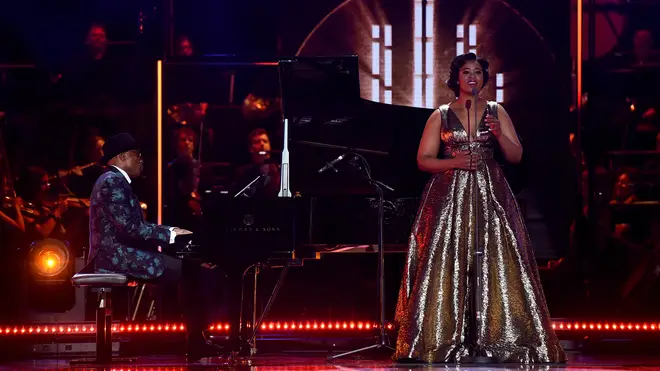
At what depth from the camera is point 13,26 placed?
9523 millimetres

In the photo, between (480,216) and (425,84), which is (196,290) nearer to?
(480,216)

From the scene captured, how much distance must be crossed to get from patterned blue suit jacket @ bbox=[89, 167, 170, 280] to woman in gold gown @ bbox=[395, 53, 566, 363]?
64.2 inches

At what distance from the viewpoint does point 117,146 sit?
6777 millimetres

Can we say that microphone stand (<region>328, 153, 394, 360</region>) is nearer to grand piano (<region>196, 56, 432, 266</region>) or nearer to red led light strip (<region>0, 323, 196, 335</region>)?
grand piano (<region>196, 56, 432, 266</region>)

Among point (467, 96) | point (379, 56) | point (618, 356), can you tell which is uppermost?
point (379, 56)

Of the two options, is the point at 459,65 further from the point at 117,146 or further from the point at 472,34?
the point at 472,34

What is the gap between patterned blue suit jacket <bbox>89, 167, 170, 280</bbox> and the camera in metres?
6.57

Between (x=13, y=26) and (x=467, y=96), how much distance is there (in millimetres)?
5019

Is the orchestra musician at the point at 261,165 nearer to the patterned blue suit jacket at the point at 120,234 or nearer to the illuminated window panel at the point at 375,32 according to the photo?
the illuminated window panel at the point at 375,32

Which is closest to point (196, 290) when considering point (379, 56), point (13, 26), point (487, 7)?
point (379, 56)

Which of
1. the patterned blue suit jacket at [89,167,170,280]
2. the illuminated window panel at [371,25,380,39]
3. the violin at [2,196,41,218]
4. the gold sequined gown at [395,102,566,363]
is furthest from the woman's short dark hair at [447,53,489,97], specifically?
the violin at [2,196,41,218]

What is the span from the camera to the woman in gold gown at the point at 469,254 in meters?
5.89

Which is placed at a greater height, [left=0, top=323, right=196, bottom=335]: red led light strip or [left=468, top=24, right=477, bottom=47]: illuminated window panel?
[left=468, top=24, right=477, bottom=47]: illuminated window panel

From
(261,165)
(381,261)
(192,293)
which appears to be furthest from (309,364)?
(261,165)
